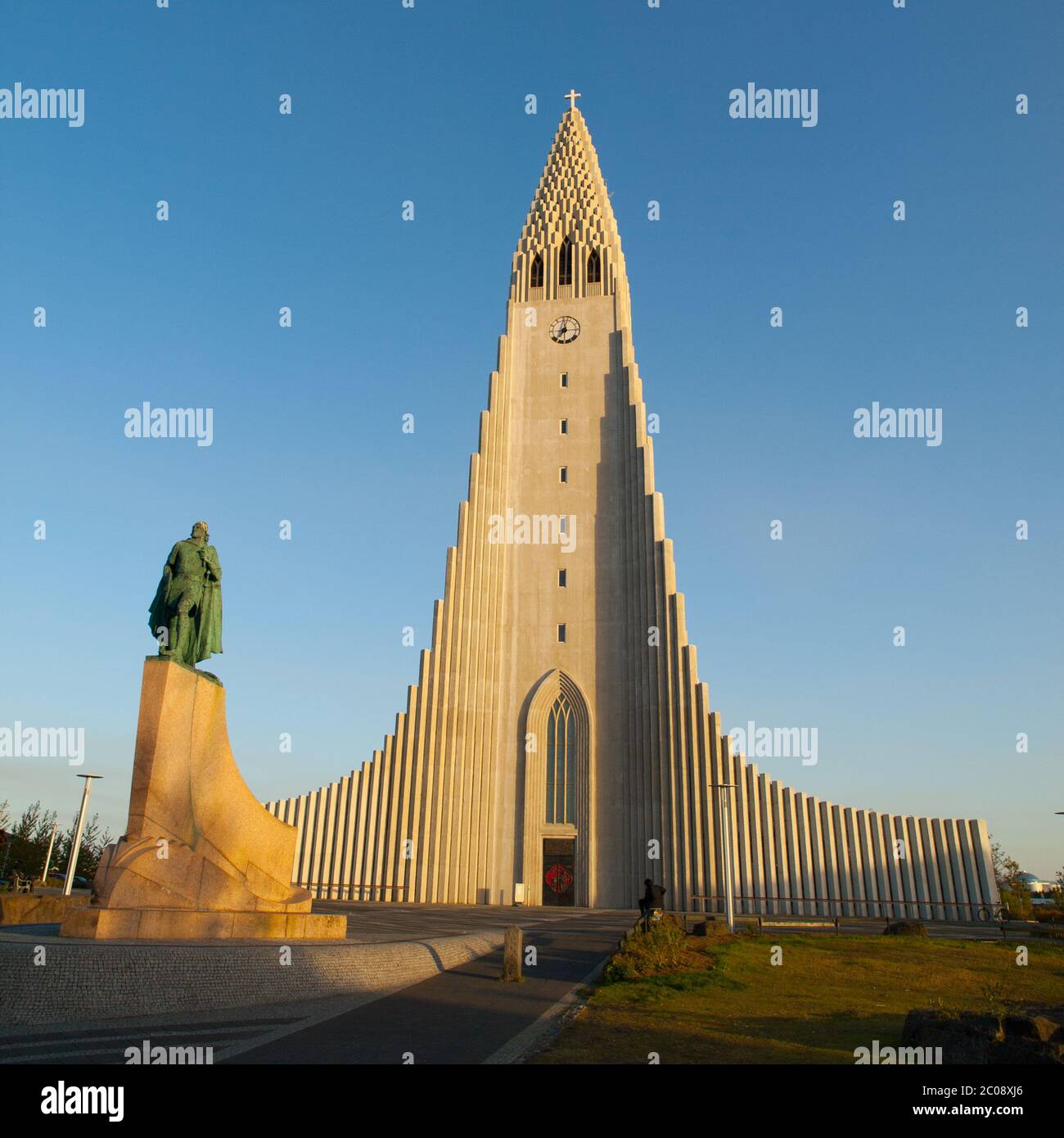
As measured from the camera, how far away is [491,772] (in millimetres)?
38562

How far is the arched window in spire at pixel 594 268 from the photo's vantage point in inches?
1882

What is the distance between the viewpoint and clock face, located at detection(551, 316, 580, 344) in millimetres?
46250

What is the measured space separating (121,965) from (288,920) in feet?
14.1

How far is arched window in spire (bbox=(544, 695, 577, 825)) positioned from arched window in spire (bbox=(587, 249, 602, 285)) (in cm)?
2343

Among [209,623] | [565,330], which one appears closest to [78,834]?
[209,623]

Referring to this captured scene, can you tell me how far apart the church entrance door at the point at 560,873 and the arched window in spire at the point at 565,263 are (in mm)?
30108

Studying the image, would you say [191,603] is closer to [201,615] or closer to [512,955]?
[201,615]

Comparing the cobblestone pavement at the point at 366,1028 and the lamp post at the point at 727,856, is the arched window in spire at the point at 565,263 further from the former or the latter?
the cobblestone pavement at the point at 366,1028

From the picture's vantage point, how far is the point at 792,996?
39.6 feet

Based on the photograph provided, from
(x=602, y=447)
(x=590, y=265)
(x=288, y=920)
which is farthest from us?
(x=590, y=265)

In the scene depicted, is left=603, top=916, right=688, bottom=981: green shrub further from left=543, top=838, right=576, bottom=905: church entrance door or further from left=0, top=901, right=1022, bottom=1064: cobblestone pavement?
left=543, top=838, right=576, bottom=905: church entrance door

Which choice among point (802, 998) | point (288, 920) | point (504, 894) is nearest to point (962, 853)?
point (504, 894)
